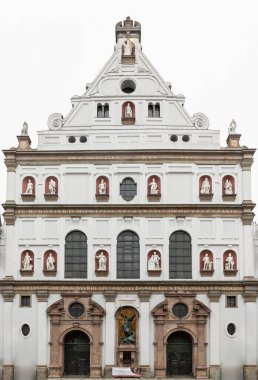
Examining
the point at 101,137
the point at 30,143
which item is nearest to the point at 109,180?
the point at 101,137

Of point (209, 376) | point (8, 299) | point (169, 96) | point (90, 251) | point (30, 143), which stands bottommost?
point (209, 376)

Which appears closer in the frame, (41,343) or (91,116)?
(41,343)

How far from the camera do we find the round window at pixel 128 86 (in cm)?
4416

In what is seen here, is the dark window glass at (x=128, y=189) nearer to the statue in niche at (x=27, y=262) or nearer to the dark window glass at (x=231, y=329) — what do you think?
the statue in niche at (x=27, y=262)

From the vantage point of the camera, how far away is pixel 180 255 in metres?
41.3

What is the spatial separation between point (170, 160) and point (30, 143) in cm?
865

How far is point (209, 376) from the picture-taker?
39.6 m

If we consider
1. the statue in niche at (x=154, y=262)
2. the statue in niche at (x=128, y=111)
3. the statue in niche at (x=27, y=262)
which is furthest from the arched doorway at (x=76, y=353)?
the statue in niche at (x=128, y=111)

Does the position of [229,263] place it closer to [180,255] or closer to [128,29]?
[180,255]

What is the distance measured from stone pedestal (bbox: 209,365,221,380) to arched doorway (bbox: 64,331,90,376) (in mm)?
6882

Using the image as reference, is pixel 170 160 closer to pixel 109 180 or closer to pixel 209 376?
pixel 109 180

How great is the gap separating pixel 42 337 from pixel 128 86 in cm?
1600

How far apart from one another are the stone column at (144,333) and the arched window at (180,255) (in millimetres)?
2090

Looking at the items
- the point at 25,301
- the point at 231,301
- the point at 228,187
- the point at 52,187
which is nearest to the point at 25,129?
the point at 52,187
